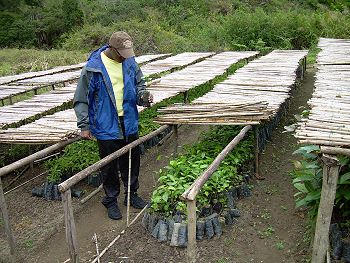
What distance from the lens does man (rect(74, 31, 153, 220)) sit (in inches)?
172

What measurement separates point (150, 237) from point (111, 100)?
5.06ft

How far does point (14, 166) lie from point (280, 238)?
9.30 ft

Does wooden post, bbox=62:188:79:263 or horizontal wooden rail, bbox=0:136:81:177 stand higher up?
horizontal wooden rail, bbox=0:136:81:177

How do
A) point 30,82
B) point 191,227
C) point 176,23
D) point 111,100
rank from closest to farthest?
point 191,227 → point 111,100 → point 30,82 → point 176,23

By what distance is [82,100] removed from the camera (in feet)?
14.3

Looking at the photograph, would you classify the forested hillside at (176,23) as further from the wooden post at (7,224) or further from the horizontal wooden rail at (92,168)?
the wooden post at (7,224)

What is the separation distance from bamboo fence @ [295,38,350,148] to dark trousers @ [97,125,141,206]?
6.65 ft

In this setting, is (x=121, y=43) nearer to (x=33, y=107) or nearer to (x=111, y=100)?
(x=111, y=100)

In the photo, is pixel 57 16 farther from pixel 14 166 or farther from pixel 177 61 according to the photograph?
pixel 14 166

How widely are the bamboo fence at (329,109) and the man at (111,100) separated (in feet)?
6.19

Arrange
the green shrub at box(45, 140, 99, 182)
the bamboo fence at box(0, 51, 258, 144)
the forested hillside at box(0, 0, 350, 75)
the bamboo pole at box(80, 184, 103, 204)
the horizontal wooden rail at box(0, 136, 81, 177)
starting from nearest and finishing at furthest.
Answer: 1. the horizontal wooden rail at box(0, 136, 81, 177)
2. the bamboo fence at box(0, 51, 258, 144)
3. the bamboo pole at box(80, 184, 103, 204)
4. the green shrub at box(45, 140, 99, 182)
5. the forested hillside at box(0, 0, 350, 75)

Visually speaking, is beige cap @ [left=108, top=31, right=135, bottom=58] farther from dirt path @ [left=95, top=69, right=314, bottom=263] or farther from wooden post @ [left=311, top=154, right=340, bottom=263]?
wooden post @ [left=311, top=154, right=340, bottom=263]

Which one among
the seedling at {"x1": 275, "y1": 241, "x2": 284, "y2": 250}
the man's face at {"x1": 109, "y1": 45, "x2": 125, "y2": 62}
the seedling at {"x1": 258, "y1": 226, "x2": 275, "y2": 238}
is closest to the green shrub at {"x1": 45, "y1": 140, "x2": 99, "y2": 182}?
the man's face at {"x1": 109, "y1": 45, "x2": 125, "y2": 62}

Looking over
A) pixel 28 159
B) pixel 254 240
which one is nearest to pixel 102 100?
pixel 28 159
